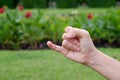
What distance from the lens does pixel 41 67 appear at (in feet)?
15.1

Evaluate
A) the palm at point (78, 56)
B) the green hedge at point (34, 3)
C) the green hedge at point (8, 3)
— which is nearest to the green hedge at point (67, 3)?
Result: the green hedge at point (34, 3)

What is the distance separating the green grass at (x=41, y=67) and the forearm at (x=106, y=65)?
190 cm

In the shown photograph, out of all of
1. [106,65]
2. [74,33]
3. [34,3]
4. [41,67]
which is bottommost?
[34,3]

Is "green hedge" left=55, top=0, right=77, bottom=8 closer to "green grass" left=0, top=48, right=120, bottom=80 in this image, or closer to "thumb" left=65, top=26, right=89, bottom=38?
"green grass" left=0, top=48, right=120, bottom=80

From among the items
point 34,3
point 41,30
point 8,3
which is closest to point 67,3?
point 34,3

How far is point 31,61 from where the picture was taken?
4.95 m

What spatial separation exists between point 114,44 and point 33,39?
1267 mm

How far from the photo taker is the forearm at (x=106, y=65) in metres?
2.12

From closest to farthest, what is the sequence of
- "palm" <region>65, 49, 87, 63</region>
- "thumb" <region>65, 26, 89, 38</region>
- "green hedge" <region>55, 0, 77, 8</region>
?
"thumb" <region>65, 26, 89, 38</region> < "palm" <region>65, 49, 87, 63</region> < "green hedge" <region>55, 0, 77, 8</region>

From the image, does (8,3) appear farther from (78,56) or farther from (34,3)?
(78,56)

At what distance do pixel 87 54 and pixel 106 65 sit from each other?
12 centimetres

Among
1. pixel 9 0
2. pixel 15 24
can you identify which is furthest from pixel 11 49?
pixel 9 0

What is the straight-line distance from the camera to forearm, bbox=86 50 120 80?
2119 mm

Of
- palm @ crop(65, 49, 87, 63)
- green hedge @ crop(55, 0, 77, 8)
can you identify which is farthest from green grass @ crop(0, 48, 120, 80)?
green hedge @ crop(55, 0, 77, 8)
